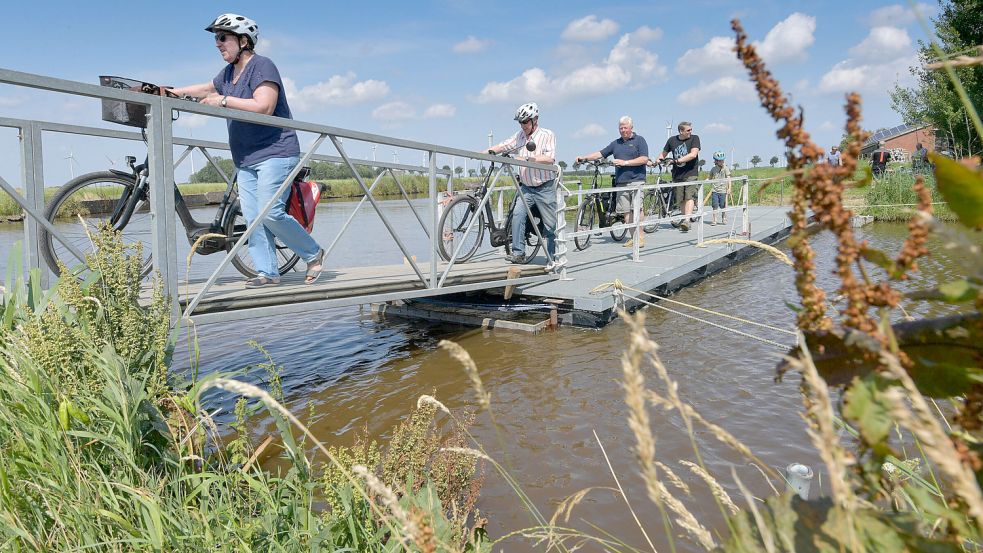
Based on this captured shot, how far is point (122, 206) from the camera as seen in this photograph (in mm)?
4625

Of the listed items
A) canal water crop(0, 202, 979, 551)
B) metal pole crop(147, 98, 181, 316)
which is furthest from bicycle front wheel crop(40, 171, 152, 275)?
canal water crop(0, 202, 979, 551)

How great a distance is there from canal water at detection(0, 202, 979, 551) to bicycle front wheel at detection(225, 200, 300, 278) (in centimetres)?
79

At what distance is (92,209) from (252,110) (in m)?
1.15

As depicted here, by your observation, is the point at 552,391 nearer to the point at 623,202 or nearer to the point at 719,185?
the point at 623,202

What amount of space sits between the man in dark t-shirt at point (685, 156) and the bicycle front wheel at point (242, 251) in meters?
7.13

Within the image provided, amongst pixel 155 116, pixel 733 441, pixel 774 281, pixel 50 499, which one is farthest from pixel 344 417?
pixel 774 281

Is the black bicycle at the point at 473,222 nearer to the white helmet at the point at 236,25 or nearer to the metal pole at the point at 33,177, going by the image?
the white helmet at the point at 236,25

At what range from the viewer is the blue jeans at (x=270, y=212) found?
15.3 ft

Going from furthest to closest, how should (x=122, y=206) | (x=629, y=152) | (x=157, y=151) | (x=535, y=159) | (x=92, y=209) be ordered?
(x=629, y=152) → (x=535, y=159) → (x=122, y=206) → (x=92, y=209) → (x=157, y=151)

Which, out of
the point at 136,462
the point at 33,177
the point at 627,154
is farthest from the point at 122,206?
the point at 627,154

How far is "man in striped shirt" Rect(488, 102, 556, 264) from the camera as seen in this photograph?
714 centimetres

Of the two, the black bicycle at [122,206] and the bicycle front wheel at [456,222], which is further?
the bicycle front wheel at [456,222]

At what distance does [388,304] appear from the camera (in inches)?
314

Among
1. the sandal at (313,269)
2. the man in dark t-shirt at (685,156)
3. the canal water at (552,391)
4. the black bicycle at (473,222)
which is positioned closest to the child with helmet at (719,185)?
the man in dark t-shirt at (685,156)
